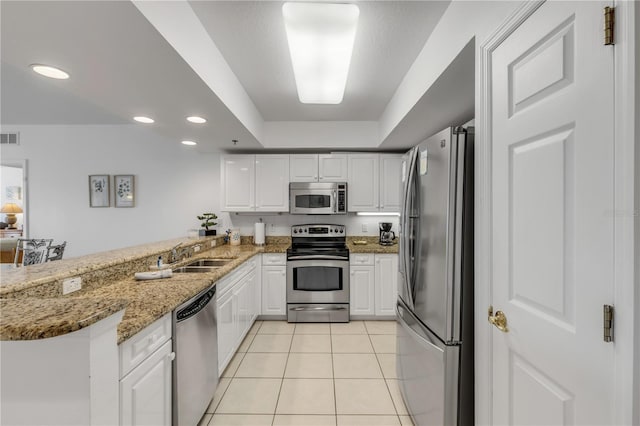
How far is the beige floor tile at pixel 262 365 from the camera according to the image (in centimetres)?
239

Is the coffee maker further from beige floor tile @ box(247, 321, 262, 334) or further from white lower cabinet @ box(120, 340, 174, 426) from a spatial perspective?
white lower cabinet @ box(120, 340, 174, 426)

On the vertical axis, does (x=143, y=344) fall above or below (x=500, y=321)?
below

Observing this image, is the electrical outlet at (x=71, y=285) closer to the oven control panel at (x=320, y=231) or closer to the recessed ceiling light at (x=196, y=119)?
the recessed ceiling light at (x=196, y=119)

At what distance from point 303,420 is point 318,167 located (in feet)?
9.31

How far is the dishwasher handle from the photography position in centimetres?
158

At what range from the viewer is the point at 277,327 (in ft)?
11.1

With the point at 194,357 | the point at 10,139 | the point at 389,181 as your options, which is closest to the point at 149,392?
the point at 194,357

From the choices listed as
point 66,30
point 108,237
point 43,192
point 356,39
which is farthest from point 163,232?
point 356,39

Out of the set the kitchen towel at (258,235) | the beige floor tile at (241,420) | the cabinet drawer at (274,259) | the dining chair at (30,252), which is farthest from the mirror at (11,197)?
the beige floor tile at (241,420)

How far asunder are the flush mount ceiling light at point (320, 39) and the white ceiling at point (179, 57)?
14cm

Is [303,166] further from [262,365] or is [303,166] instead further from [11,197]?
[11,197]

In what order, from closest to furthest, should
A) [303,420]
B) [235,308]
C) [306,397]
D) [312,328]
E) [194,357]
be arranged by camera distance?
[194,357] → [303,420] → [306,397] → [235,308] → [312,328]

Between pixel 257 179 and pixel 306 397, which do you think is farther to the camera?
pixel 257 179

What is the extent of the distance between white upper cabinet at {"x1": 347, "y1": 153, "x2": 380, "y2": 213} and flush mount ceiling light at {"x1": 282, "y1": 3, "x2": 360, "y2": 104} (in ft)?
5.34
